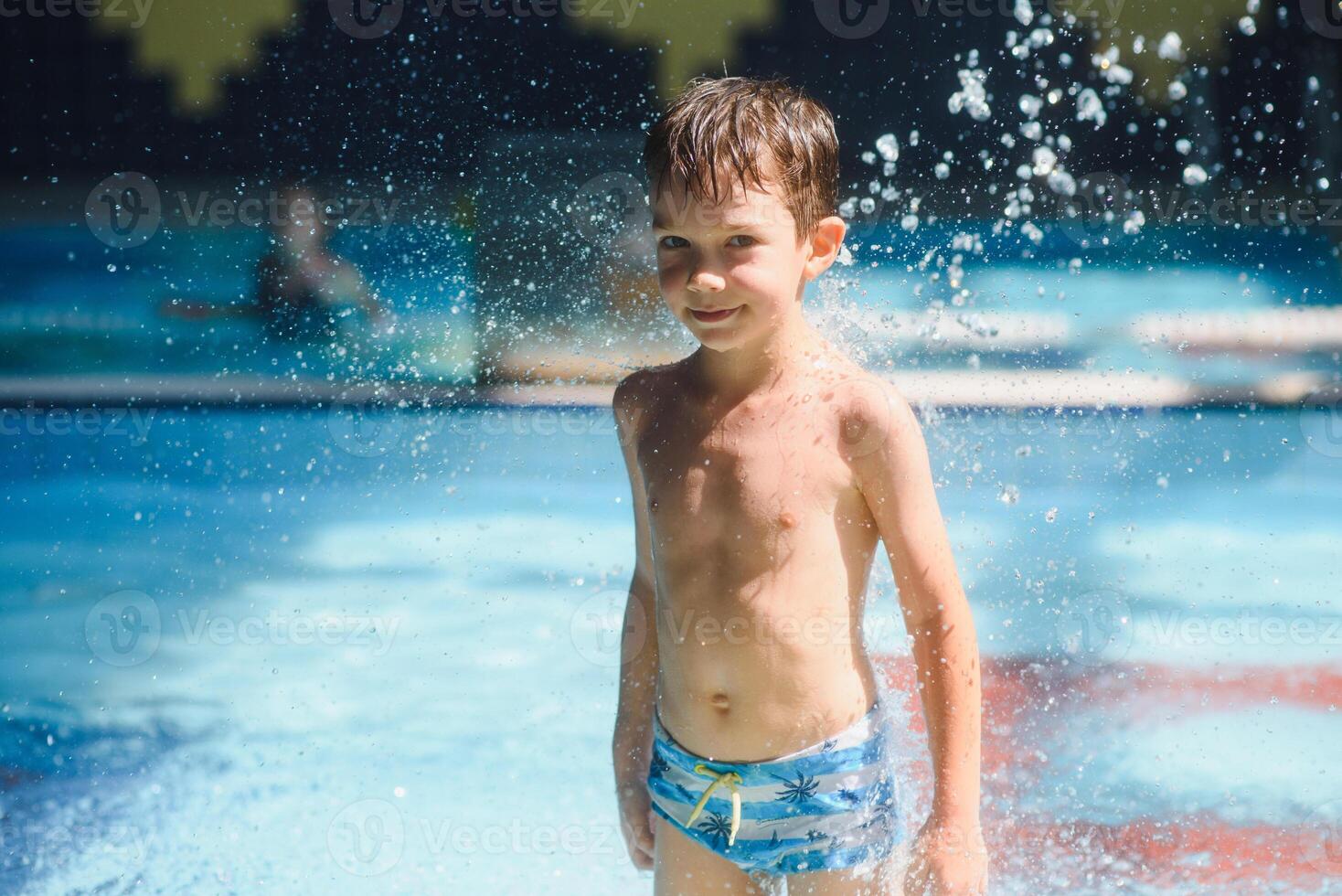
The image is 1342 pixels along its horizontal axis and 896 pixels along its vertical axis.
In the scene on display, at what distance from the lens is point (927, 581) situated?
137cm

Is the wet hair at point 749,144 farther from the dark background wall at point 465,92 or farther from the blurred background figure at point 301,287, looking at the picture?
the blurred background figure at point 301,287

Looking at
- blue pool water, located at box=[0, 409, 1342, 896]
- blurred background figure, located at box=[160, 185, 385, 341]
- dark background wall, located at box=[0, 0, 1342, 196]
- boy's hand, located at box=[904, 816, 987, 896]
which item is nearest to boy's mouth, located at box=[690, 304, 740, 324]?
boy's hand, located at box=[904, 816, 987, 896]

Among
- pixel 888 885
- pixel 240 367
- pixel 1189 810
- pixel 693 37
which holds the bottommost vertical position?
pixel 240 367

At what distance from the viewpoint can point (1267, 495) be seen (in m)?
5.49

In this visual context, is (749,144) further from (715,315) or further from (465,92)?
(465,92)

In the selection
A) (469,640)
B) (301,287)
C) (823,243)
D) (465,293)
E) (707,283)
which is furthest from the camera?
(465,293)

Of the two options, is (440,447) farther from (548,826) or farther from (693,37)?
(548,826)

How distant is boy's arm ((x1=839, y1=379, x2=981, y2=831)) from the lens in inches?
53.6

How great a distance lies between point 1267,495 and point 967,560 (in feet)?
5.95

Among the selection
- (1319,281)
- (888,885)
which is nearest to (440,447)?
(888,885)

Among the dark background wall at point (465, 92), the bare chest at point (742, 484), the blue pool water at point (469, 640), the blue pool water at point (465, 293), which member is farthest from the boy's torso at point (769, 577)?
the dark background wall at point (465, 92)

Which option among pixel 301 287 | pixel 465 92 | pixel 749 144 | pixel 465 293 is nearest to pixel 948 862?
pixel 749 144

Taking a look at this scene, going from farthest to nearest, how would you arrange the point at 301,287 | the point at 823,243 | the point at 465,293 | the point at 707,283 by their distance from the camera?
the point at 465,293, the point at 301,287, the point at 823,243, the point at 707,283

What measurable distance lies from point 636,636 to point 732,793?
27 centimetres
